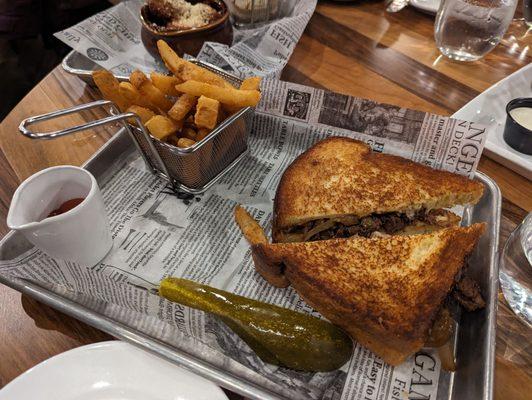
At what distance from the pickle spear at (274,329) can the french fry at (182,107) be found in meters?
0.57

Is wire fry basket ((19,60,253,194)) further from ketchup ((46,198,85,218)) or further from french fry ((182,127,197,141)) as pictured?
ketchup ((46,198,85,218))

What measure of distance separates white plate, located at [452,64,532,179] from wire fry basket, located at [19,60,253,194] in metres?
0.90

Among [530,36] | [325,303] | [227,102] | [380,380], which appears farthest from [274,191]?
[530,36]

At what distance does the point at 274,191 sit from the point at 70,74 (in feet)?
3.89

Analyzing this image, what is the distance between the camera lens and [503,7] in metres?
1.85

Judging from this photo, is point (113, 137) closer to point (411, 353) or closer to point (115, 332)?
point (115, 332)

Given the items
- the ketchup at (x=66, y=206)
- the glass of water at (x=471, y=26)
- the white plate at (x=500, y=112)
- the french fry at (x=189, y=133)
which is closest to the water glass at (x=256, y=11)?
the glass of water at (x=471, y=26)

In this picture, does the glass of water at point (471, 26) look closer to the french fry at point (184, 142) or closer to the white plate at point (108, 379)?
the french fry at point (184, 142)

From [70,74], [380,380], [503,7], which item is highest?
[503,7]

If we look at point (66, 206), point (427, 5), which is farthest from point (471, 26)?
point (66, 206)

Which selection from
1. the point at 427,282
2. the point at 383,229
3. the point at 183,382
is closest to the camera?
the point at 183,382

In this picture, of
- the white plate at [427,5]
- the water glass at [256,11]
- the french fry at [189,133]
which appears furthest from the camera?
the white plate at [427,5]

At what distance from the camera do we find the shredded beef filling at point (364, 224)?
4.52ft

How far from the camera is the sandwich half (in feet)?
4.47
